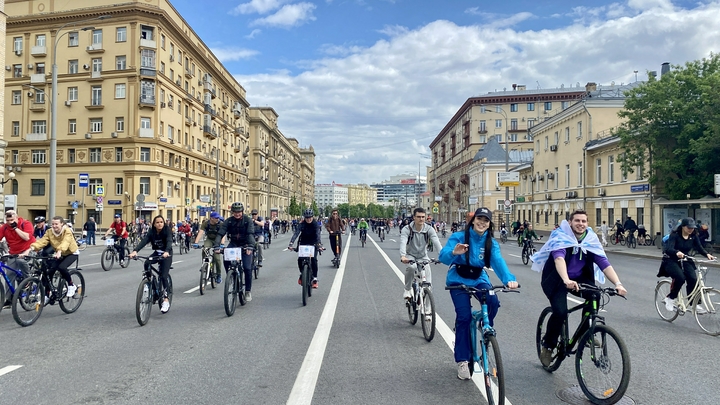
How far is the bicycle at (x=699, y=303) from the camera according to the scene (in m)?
7.63

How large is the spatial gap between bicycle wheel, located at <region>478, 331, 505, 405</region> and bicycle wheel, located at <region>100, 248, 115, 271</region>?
615 inches

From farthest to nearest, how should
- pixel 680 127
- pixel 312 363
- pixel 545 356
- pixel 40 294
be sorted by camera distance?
pixel 680 127 → pixel 40 294 → pixel 312 363 → pixel 545 356

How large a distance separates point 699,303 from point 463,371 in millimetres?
5037

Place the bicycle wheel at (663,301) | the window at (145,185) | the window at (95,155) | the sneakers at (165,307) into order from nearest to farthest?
the bicycle wheel at (663,301) → the sneakers at (165,307) → the window at (145,185) → the window at (95,155)

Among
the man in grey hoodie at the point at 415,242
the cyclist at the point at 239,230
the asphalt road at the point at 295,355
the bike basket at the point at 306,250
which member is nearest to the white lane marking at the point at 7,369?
the asphalt road at the point at 295,355

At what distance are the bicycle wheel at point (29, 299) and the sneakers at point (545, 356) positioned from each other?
7.16m

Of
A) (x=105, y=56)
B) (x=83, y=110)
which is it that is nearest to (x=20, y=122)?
(x=83, y=110)

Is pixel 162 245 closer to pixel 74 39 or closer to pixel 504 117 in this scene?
pixel 74 39

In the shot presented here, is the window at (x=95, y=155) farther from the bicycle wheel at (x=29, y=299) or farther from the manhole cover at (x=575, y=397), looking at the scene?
the manhole cover at (x=575, y=397)

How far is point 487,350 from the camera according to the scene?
4445 millimetres

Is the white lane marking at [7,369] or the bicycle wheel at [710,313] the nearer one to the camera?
the white lane marking at [7,369]

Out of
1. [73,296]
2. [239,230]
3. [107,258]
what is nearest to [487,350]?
[239,230]

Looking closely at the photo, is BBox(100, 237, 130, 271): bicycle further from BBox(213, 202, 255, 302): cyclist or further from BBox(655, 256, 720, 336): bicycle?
BBox(655, 256, 720, 336): bicycle

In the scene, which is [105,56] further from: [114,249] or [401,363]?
[401,363]
